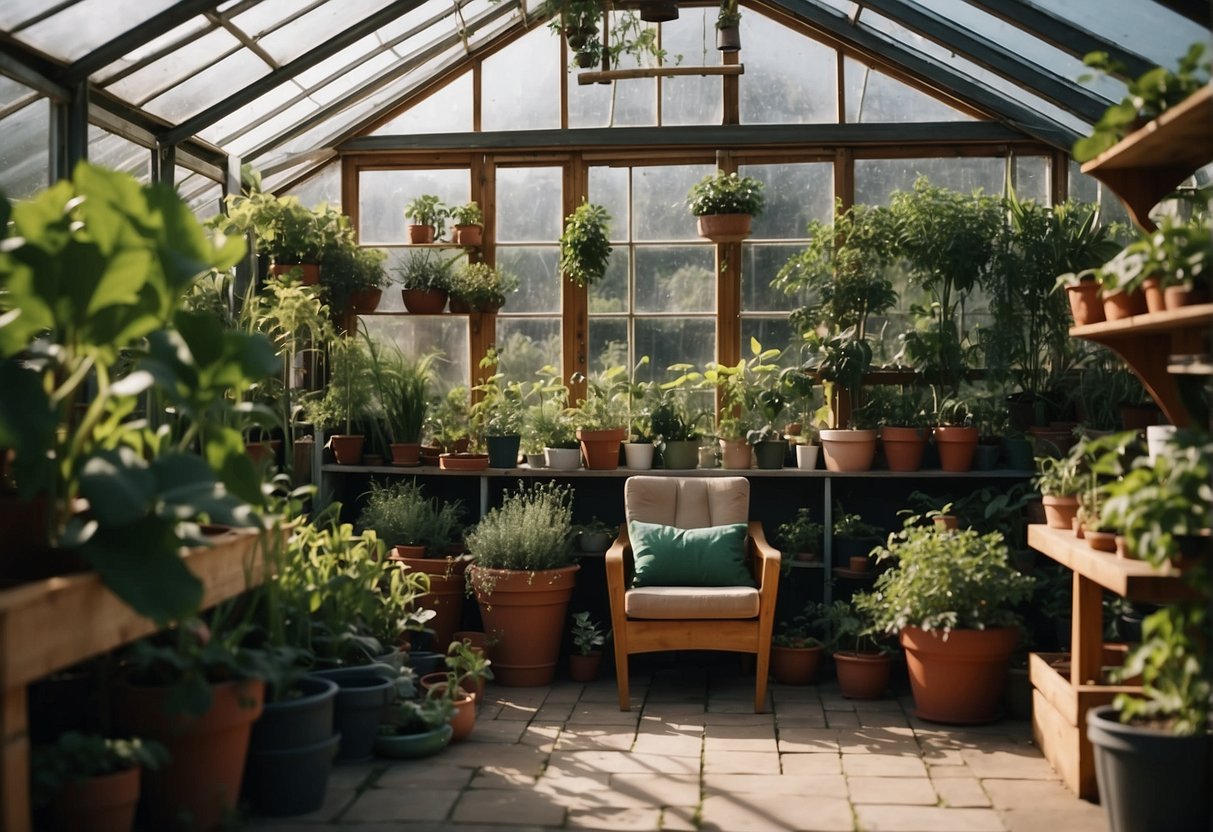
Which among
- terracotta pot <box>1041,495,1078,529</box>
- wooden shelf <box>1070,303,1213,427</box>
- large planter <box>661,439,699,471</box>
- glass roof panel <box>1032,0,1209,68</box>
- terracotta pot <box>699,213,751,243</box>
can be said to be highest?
glass roof panel <box>1032,0,1209,68</box>

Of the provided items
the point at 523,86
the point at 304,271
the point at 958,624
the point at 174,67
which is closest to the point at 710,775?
the point at 958,624

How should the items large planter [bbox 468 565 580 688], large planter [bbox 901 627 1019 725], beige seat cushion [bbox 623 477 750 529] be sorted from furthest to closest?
beige seat cushion [bbox 623 477 750 529]
large planter [bbox 468 565 580 688]
large planter [bbox 901 627 1019 725]

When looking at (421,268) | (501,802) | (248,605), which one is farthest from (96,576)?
(421,268)

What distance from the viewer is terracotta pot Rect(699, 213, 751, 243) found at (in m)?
6.60

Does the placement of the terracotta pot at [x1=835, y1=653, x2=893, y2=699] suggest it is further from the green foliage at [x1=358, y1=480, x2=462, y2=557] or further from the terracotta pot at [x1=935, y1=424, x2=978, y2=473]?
the green foliage at [x1=358, y1=480, x2=462, y2=557]

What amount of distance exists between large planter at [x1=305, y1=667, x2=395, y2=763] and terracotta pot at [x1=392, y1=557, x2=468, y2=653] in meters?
1.54

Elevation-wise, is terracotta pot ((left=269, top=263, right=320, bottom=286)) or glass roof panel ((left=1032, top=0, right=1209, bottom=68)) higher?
glass roof panel ((left=1032, top=0, right=1209, bottom=68))

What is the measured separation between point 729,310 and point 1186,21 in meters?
2.97

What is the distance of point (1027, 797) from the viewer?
4.00 meters

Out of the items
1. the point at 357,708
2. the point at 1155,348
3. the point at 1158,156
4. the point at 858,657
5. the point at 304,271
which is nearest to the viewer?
the point at 1158,156

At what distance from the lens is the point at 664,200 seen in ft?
23.0

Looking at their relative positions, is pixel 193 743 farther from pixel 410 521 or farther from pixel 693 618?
pixel 410 521

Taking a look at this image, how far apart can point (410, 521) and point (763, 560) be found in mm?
1758

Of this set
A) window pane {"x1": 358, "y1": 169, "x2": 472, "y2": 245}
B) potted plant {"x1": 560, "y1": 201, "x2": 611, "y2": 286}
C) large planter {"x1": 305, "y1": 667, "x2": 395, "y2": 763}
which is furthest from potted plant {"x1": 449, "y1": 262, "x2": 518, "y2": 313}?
large planter {"x1": 305, "y1": 667, "x2": 395, "y2": 763}
